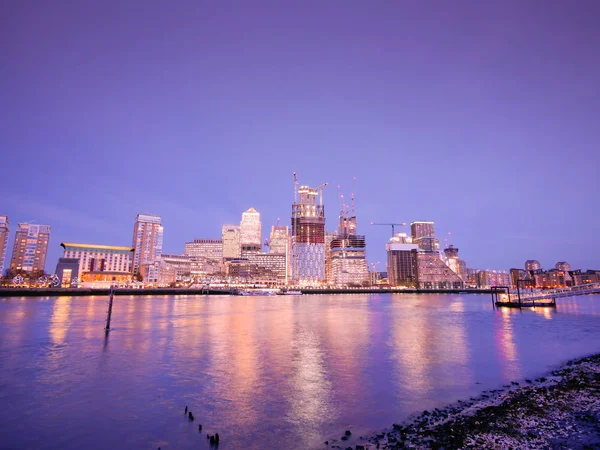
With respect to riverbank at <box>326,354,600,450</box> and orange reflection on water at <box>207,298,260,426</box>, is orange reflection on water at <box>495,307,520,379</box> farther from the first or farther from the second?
orange reflection on water at <box>207,298,260,426</box>

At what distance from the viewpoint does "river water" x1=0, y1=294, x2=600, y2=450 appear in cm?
1440

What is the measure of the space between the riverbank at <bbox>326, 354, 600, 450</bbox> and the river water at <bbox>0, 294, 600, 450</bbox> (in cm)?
122

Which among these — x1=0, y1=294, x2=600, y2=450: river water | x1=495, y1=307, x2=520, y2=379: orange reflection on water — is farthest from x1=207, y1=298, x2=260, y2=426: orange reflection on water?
x1=495, y1=307, x2=520, y2=379: orange reflection on water

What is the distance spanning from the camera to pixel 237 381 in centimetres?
2162

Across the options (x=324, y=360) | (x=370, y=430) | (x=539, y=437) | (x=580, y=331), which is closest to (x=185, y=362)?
(x=324, y=360)

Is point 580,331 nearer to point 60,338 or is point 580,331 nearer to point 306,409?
point 306,409

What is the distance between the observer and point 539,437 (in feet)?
42.0

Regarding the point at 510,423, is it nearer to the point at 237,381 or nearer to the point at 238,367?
the point at 237,381

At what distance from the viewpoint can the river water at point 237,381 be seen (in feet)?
47.2

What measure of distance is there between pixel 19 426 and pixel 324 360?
60.8 ft

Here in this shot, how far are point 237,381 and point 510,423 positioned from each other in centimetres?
1432

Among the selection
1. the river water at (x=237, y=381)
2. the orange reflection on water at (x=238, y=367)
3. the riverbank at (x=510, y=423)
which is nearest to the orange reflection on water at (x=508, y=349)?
the river water at (x=237, y=381)

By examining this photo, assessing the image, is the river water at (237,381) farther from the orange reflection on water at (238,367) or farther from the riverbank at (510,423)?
the riverbank at (510,423)

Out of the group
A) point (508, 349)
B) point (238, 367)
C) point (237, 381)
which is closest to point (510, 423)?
point (237, 381)
